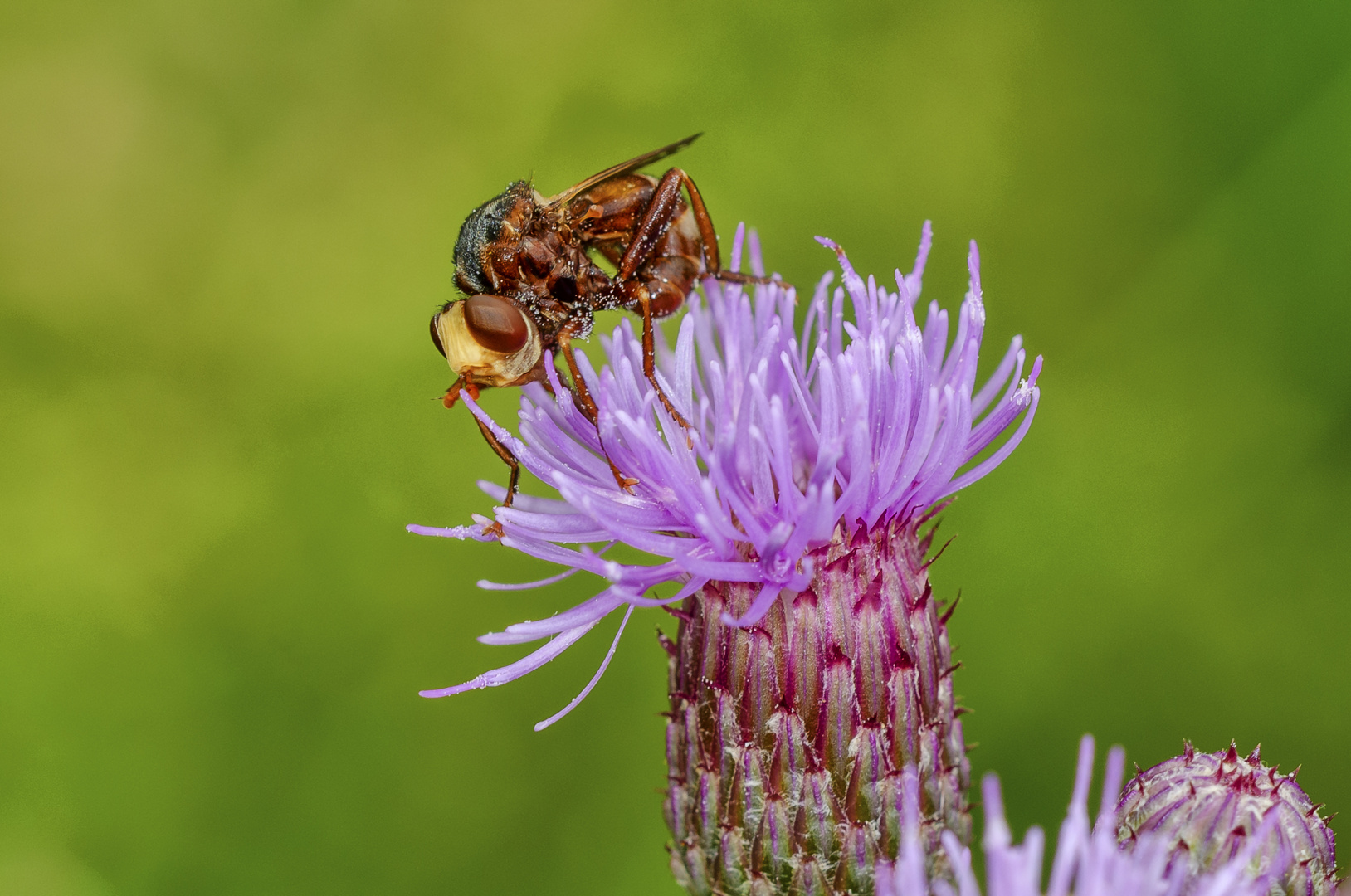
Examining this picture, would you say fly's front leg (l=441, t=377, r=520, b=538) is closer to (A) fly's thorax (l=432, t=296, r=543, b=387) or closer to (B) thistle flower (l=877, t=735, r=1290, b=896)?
(A) fly's thorax (l=432, t=296, r=543, b=387)

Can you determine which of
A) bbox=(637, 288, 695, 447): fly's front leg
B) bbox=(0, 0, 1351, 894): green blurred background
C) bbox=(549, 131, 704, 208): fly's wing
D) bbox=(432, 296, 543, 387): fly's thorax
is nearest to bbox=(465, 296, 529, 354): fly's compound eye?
bbox=(432, 296, 543, 387): fly's thorax

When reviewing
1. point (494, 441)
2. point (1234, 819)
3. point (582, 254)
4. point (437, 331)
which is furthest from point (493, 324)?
point (1234, 819)

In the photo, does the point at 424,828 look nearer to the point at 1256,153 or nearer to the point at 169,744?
the point at 169,744

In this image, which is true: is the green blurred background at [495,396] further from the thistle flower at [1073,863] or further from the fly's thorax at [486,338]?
the thistle flower at [1073,863]

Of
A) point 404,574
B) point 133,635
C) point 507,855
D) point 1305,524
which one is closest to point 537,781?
point 507,855

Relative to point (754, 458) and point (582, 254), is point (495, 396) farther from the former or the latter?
point (754, 458)

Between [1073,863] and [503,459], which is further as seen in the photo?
[503,459]
